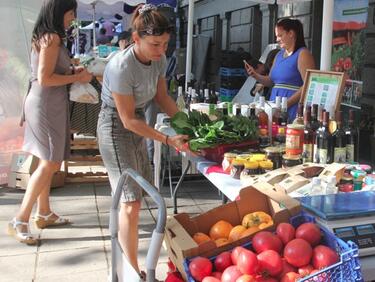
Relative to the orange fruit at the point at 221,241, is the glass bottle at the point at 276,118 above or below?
A: above

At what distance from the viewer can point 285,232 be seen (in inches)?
68.6

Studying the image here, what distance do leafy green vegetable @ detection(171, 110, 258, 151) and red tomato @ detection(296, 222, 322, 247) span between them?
1157 mm

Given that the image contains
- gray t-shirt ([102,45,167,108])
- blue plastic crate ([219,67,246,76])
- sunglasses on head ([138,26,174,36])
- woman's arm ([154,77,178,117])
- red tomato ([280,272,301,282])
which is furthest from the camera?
blue plastic crate ([219,67,246,76])

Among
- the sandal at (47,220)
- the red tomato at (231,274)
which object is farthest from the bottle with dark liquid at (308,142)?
the sandal at (47,220)

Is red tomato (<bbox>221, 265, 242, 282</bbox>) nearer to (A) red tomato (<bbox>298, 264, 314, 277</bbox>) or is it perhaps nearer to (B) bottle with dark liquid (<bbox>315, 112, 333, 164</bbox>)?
(A) red tomato (<bbox>298, 264, 314, 277</bbox>)

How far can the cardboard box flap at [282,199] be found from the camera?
73.4 inches

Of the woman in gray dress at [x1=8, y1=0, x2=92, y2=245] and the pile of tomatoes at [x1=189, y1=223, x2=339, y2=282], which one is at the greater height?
the woman in gray dress at [x1=8, y1=0, x2=92, y2=245]

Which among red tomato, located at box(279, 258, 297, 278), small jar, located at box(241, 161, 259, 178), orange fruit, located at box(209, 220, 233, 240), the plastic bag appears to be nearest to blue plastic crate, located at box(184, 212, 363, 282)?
red tomato, located at box(279, 258, 297, 278)

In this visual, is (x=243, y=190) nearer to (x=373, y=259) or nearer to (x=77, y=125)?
(x=373, y=259)

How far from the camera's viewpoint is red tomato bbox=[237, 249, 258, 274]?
62.7 inches

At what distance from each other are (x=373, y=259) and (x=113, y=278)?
0.98 metres

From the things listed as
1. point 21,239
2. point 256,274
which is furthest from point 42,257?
point 256,274

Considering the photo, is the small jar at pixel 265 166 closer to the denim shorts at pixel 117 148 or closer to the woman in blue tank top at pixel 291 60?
the denim shorts at pixel 117 148

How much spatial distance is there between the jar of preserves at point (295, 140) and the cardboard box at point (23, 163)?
11.1ft
